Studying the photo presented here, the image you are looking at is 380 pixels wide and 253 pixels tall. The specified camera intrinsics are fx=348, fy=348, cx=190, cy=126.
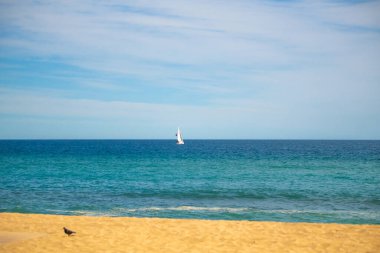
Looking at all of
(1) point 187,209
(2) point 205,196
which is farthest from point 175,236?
(2) point 205,196

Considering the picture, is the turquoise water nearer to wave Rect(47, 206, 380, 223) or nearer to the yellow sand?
wave Rect(47, 206, 380, 223)

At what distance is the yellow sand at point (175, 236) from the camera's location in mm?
10570

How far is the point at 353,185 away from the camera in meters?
30.7

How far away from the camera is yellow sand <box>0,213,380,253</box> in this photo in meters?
10.6

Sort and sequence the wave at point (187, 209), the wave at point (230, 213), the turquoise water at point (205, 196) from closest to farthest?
1. the wave at point (230, 213)
2. the turquoise water at point (205, 196)
3. the wave at point (187, 209)

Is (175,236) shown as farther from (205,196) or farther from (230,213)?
(205,196)

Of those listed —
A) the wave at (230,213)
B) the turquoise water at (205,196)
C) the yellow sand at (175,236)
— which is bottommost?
the turquoise water at (205,196)

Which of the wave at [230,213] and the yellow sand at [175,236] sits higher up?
the yellow sand at [175,236]

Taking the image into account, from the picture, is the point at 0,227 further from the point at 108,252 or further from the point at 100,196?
the point at 100,196

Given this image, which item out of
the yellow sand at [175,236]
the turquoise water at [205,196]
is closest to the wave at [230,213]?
the turquoise water at [205,196]

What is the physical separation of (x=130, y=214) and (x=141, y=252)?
9159 mm

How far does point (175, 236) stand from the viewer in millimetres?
12148

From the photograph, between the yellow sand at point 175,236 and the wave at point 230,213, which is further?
the wave at point 230,213

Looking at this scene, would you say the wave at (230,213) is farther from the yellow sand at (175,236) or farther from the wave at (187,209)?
the yellow sand at (175,236)
